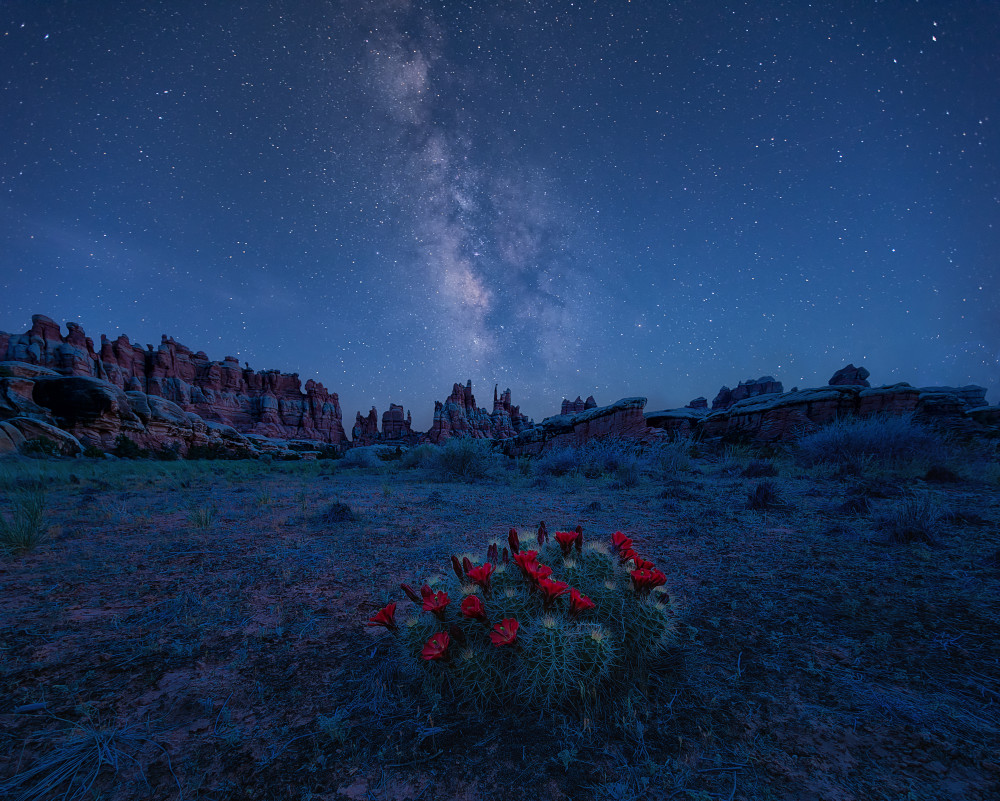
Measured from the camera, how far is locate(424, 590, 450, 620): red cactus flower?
78.8 inches

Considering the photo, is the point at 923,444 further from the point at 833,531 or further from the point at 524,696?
the point at 524,696

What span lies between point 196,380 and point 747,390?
343 ft

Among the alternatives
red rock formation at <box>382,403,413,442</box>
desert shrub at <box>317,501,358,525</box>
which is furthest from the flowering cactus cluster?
red rock formation at <box>382,403,413,442</box>

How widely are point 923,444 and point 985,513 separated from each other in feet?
24.2

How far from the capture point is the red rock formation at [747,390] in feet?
208

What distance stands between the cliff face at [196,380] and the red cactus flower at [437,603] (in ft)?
221

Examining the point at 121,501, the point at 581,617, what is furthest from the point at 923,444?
the point at 121,501

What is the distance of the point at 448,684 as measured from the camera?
213 centimetres

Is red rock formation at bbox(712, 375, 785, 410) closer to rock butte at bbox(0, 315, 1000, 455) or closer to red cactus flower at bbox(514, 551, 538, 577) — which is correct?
rock butte at bbox(0, 315, 1000, 455)

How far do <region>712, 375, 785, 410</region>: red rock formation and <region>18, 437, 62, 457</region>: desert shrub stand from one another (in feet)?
237

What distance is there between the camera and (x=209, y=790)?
157 cm

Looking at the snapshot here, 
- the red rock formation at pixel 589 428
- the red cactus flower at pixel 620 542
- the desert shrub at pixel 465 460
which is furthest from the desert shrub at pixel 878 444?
the red cactus flower at pixel 620 542

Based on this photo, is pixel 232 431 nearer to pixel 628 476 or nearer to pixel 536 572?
pixel 628 476

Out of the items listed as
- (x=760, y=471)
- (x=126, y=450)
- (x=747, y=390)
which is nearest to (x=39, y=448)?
(x=126, y=450)
